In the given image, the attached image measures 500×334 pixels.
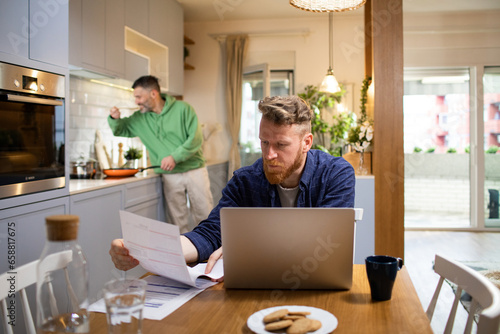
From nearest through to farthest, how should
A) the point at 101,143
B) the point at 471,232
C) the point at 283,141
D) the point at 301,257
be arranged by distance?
the point at 301,257
the point at 283,141
the point at 101,143
the point at 471,232

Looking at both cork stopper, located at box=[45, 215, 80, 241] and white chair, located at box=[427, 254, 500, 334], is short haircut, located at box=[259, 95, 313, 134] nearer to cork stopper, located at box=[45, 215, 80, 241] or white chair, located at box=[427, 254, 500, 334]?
white chair, located at box=[427, 254, 500, 334]

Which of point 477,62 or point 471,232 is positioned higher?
point 477,62

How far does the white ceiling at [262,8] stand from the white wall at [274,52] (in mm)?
133

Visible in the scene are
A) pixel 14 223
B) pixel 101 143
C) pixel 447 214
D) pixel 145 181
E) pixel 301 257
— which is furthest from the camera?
pixel 447 214

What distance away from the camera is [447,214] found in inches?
284

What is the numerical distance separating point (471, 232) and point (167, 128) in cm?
424

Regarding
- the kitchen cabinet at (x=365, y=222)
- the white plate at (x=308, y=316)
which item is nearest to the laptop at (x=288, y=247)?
the white plate at (x=308, y=316)

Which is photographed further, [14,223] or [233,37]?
[233,37]

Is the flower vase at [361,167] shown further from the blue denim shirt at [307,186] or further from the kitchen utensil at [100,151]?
the kitchen utensil at [100,151]

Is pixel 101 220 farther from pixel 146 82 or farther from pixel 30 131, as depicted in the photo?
pixel 146 82

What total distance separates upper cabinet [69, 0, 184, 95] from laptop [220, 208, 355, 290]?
8.42ft

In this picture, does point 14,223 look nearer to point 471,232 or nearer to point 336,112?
point 336,112

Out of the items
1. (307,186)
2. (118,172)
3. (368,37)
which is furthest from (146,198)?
(368,37)

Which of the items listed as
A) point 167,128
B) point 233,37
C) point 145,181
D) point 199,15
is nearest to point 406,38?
point 233,37
